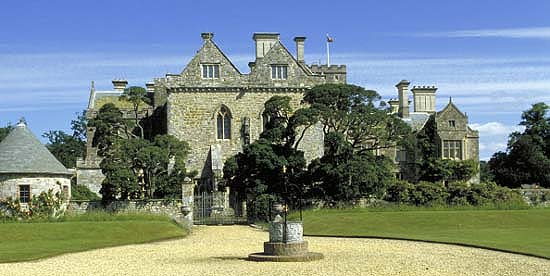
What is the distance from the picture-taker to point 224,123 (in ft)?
164

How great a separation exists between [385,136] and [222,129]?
1117 centimetres

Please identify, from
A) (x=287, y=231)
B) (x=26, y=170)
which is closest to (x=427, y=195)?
(x=26, y=170)

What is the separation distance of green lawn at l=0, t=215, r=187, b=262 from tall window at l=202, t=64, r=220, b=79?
15.7 m

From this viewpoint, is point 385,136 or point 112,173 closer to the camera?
point 112,173

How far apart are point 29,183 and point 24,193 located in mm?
515

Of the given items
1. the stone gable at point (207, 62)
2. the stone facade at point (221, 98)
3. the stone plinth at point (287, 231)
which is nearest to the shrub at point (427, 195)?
the stone facade at point (221, 98)

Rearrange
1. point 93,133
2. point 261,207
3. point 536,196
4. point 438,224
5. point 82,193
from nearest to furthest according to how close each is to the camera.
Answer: point 438,224, point 261,207, point 536,196, point 82,193, point 93,133

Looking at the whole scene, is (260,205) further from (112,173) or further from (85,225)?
(85,225)

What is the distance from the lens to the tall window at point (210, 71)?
4931cm

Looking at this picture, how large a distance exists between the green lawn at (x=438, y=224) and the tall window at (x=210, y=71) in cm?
1411

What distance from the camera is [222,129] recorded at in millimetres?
50031

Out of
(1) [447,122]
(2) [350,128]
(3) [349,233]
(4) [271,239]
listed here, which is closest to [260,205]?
(2) [350,128]

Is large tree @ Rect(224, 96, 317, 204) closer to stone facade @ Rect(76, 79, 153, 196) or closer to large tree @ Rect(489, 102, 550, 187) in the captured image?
stone facade @ Rect(76, 79, 153, 196)

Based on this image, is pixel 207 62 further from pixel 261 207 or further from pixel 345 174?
pixel 345 174
